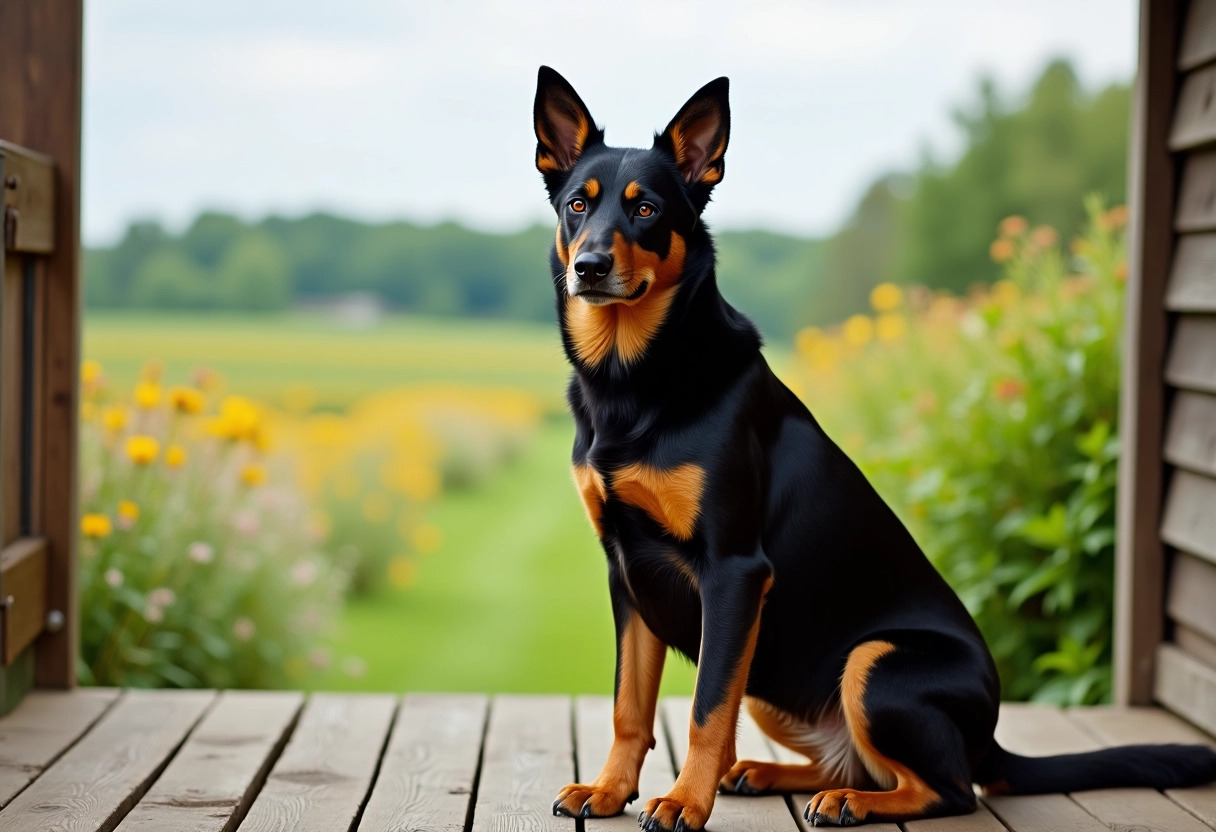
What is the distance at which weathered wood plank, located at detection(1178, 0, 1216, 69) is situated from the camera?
2.75 metres

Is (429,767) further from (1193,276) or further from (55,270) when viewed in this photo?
(1193,276)

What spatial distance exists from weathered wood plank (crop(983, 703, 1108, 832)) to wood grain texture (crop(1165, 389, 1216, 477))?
0.73 metres

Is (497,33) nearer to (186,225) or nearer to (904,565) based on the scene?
(186,225)

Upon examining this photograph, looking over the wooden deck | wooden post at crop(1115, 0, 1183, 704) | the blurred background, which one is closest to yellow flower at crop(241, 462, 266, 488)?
the blurred background

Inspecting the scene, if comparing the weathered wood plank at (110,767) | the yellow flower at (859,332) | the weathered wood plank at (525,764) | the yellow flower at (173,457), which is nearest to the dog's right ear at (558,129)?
the weathered wood plank at (525,764)

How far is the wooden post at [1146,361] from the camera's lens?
115 inches

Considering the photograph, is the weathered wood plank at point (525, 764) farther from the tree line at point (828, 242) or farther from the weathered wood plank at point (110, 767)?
the tree line at point (828, 242)

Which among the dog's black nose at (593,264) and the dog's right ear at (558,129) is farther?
the dog's right ear at (558,129)

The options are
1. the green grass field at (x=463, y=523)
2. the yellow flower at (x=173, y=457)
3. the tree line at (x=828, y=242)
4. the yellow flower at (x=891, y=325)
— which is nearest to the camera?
the yellow flower at (x=173, y=457)

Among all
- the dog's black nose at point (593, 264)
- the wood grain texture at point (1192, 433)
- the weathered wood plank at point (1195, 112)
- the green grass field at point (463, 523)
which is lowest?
the green grass field at point (463, 523)

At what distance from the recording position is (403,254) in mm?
6855

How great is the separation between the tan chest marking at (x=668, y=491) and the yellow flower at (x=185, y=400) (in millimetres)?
1970

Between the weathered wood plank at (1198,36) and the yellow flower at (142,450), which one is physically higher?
the weathered wood plank at (1198,36)

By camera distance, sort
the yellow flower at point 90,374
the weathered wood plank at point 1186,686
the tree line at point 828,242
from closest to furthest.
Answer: the weathered wood plank at point 1186,686
the yellow flower at point 90,374
the tree line at point 828,242
